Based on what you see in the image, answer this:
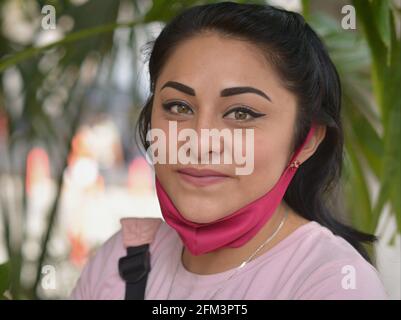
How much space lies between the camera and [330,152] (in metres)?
0.64

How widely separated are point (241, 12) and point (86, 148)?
0.78 metres

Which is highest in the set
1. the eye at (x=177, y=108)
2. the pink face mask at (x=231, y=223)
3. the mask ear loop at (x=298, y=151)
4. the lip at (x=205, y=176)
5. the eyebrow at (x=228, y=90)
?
the eyebrow at (x=228, y=90)

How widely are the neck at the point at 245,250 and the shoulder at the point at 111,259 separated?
→ 65 mm

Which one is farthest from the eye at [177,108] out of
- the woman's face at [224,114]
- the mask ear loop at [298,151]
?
the mask ear loop at [298,151]

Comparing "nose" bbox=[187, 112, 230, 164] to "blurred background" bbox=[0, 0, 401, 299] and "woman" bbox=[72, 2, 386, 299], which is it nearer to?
"woman" bbox=[72, 2, 386, 299]

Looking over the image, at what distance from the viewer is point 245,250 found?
61cm

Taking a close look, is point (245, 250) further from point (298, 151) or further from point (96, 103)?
point (96, 103)

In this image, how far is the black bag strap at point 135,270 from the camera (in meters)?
0.61

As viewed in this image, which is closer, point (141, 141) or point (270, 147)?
point (270, 147)

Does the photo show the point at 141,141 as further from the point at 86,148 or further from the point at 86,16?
the point at 86,148

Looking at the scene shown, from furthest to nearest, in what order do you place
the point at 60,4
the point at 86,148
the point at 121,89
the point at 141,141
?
Result: the point at 86,148 < the point at 121,89 < the point at 60,4 < the point at 141,141

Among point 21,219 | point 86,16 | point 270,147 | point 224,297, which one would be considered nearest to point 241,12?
point 270,147

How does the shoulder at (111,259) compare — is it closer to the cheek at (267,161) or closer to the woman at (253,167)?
the woman at (253,167)

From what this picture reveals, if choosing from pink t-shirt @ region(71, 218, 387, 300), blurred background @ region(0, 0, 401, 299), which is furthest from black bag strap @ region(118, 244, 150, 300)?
blurred background @ region(0, 0, 401, 299)
